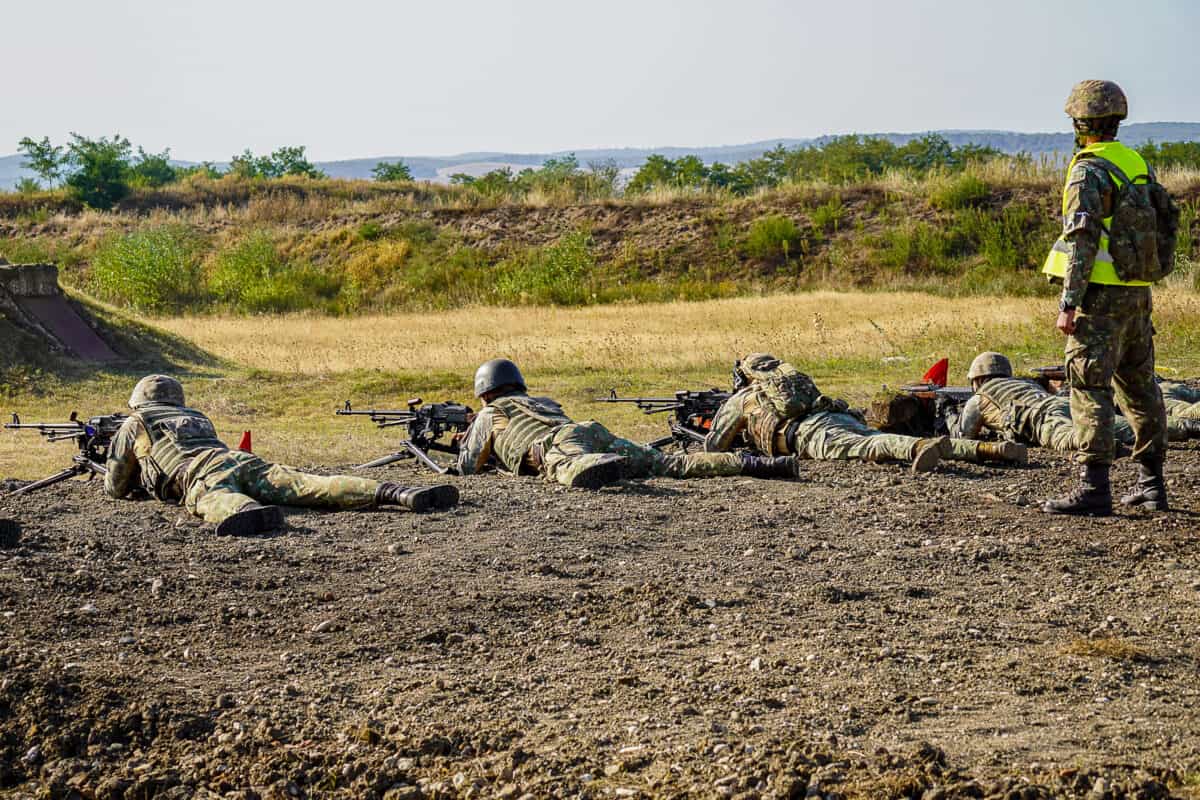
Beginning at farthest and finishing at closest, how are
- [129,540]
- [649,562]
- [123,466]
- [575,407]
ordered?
[575,407] → [123,466] → [129,540] → [649,562]

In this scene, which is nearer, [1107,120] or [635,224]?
[1107,120]

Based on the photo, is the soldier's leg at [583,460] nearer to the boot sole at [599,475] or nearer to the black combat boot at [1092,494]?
the boot sole at [599,475]

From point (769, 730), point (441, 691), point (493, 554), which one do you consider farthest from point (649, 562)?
point (769, 730)

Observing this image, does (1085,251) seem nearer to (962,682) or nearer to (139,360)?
(962,682)

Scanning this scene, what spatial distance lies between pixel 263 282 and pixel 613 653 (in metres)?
35.7

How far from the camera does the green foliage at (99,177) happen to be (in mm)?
51531

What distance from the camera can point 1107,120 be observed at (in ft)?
24.7

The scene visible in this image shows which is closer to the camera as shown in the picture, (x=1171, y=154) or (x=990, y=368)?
(x=990, y=368)

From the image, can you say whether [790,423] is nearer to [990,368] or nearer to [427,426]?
[990,368]

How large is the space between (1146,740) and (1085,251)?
12.1 ft

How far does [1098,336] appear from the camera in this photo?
7332 millimetres

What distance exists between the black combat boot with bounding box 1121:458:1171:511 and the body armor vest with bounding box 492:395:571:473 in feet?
13.0

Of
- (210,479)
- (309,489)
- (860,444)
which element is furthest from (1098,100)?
(210,479)

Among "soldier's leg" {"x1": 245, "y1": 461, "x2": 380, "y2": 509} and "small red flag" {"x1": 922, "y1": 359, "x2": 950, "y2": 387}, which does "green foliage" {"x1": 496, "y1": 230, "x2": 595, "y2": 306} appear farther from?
"soldier's leg" {"x1": 245, "y1": 461, "x2": 380, "y2": 509}
